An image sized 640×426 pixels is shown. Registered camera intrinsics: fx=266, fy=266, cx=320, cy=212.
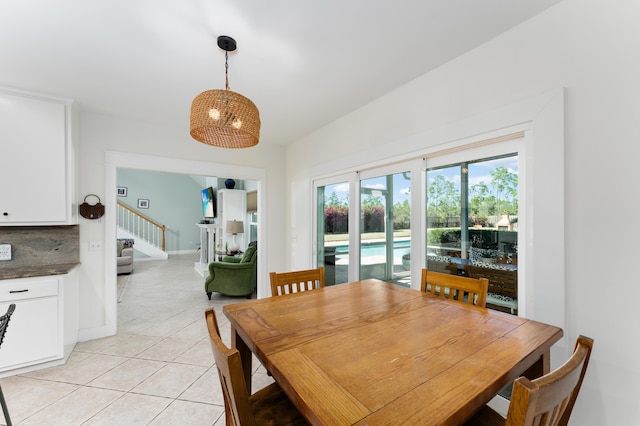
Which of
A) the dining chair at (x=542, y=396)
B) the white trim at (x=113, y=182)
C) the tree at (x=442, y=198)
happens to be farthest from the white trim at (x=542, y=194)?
the white trim at (x=113, y=182)

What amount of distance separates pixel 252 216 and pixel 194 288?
1.96 metres

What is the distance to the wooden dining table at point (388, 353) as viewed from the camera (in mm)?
704

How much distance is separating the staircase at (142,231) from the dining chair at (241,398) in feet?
28.2

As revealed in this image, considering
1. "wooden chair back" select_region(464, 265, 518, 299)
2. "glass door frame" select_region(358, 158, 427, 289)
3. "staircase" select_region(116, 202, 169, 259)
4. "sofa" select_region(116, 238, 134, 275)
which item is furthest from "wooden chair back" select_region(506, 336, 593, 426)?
"staircase" select_region(116, 202, 169, 259)

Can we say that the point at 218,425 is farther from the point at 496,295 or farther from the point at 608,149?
the point at 608,149

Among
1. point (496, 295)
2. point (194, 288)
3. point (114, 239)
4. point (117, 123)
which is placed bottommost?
point (194, 288)

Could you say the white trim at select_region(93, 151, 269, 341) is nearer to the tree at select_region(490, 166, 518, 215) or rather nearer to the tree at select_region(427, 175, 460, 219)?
the tree at select_region(427, 175, 460, 219)

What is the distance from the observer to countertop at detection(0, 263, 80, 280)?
86.5 inches

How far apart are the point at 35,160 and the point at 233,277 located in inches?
103

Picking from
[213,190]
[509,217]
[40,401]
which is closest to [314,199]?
[509,217]

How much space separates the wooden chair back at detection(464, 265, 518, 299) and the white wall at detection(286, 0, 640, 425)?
0.89ft

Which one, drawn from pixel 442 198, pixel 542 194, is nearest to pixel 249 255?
pixel 442 198

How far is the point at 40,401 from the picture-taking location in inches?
74.5

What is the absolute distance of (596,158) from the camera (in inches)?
52.8
